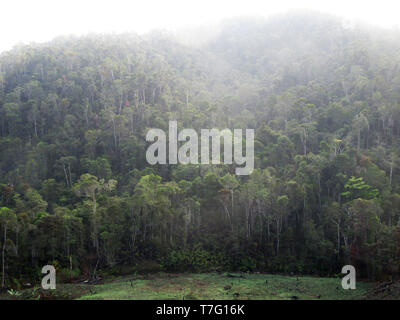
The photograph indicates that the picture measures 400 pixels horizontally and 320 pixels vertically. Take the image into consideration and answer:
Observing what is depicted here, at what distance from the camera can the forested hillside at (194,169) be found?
18.9 meters

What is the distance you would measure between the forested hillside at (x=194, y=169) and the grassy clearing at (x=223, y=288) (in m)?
1.48

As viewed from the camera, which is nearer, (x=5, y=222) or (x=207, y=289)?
(x=207, y=289)

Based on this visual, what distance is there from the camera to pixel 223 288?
16.2 meters

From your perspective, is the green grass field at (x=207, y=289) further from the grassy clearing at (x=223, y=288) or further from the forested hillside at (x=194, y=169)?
the forested hillside at (x=194, y=169)

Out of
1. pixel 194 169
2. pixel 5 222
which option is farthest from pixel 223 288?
pixel 5 222

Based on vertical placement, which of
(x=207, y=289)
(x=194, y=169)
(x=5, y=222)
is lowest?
(x=207, y=289)

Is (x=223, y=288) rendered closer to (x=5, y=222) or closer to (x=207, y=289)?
(x=207, y=289)

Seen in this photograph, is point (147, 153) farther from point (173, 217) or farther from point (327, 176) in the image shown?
point (327, 176)

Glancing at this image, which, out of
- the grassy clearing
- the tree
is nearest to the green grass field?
the grassy clearing

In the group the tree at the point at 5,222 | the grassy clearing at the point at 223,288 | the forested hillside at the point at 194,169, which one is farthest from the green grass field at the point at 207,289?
the tree at the point at 5,222

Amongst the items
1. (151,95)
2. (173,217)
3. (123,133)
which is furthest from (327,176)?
(151,95)

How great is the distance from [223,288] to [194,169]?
402 inches

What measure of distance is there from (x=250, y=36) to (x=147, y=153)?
166 feet

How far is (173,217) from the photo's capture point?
2108cm
